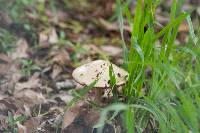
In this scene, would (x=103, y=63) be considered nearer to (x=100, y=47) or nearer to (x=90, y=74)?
(x=90, y=74)

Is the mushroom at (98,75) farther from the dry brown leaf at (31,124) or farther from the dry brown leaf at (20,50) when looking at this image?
the dry brown leaf at (20,50)

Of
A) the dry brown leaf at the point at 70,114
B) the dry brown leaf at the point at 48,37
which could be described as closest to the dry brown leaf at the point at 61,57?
the dry brown leaf at the point at 48,37

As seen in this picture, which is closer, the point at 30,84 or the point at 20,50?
the point at 30,84

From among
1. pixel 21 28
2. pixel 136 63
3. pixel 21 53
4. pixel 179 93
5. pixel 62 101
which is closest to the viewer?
pixel 179 93

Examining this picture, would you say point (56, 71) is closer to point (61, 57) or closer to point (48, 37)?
point (61, 57)

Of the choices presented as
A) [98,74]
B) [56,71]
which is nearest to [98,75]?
[98,74]

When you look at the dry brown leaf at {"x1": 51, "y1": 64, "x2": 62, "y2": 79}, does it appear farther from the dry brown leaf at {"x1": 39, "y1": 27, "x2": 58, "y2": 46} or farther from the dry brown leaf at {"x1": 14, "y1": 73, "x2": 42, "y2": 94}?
the dry brown leaf at {"x1": 39, "y1": 27, "x2": 58, "y2": 46}

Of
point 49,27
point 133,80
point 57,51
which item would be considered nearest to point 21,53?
point 57,51

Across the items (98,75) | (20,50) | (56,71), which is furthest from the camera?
(20,50)

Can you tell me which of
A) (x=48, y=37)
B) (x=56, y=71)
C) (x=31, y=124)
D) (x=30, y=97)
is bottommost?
(x=31, y=124)
